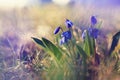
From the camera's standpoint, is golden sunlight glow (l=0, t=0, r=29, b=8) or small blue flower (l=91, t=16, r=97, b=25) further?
golden sunlight glow (l=0, t=0, r=29, b=8)

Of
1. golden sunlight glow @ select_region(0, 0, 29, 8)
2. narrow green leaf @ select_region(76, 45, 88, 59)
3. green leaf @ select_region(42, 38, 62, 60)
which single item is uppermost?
golden sunlight glow @ select_region(0, 0, 29, 8)

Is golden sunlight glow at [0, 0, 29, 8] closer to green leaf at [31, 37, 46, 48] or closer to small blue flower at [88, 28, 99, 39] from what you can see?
green leaf at [31, 37, 46, 48]

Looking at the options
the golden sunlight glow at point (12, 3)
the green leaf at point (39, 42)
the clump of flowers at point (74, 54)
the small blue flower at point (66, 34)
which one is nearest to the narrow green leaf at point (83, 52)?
the clump of flowers at point (74, 54)

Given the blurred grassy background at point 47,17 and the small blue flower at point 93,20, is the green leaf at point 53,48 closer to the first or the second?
the blurred grassy background at point 47,17

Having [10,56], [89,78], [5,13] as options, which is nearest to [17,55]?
[10,56]

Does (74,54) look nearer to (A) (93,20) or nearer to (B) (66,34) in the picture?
(B) (66,34)

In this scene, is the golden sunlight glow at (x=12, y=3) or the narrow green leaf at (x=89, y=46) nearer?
the narrow green leaf at (x=89, y=46)

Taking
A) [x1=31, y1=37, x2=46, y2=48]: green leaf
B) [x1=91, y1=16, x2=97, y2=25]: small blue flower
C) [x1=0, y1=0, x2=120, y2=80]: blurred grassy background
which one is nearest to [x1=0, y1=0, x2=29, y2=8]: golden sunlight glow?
[x1=0, y1=0, x2=120, y2=80]: blurred grassy background

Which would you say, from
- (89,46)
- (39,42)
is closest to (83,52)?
(89,46)

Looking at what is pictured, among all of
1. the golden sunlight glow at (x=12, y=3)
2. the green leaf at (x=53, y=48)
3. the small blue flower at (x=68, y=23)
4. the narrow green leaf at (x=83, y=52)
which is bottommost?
the narrow green leaf at (x=83, y=52)
